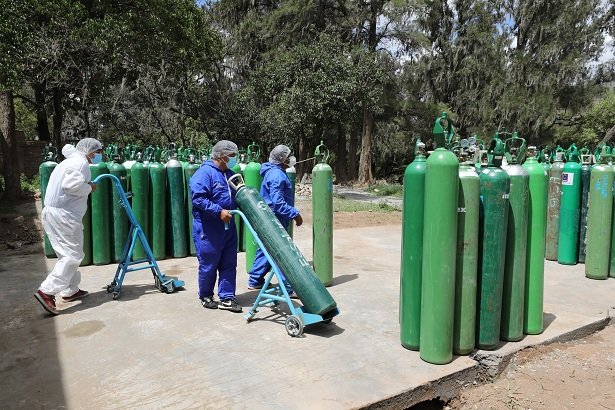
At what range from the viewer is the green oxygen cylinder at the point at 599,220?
5.90 metres

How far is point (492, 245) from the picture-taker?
11.7ft

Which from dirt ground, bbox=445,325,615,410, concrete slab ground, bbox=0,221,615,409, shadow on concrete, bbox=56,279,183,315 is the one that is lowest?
→ dirt ground, bbox=445,325,615,410

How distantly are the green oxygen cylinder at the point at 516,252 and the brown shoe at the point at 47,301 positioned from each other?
403cm

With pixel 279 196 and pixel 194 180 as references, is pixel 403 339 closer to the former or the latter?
pixel 279 196

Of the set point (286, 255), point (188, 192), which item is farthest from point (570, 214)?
point (188, 192)

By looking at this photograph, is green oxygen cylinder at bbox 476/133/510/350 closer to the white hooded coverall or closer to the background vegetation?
the white hooded coverall

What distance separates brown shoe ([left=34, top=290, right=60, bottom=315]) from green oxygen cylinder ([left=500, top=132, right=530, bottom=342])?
4.03 meters

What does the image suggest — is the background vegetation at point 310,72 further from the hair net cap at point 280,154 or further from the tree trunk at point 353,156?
the hair net cap at point 280,154

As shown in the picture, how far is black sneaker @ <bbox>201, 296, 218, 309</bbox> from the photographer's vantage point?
478cm

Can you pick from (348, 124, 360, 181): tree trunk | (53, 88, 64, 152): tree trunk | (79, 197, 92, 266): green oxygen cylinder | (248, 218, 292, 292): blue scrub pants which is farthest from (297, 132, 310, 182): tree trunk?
(248, 218, 292, 292): blue scrub pants

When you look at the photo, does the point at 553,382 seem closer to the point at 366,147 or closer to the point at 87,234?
the point at 87,234

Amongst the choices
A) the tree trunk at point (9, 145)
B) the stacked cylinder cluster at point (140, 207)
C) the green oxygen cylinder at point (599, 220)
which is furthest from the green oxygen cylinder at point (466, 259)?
the tree trunk at point (9, 145)

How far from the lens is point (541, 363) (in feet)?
12.2

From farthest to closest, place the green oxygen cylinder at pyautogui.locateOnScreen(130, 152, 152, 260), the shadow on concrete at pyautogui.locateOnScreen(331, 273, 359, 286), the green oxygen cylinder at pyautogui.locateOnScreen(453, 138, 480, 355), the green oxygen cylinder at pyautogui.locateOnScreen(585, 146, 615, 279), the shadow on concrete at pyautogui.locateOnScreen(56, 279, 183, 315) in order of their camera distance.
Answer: the green oxygen cylinder at pyautogui.locateOnScreen(130, 152, 152, 260), the green oxygen cylinder at pyautogui.locateOnScreen(585, 146, 615, 279), the shadow on concrete at pyautogui.locateOnScreen(331, 273, 359, 286), the shadow on concrete at pyautogui.locateOnScreen(56, 279, 183, 315), the green oxygen cylinder at pyautogui.locateOnScreen(453, 138, 480, 355)
